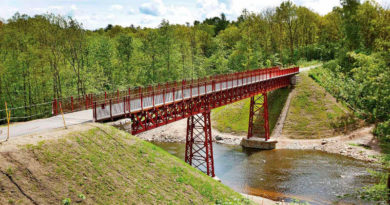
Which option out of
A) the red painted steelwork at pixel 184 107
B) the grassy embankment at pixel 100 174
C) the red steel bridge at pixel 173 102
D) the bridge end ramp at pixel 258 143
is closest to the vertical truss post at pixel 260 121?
the bridge end ramp at pixel 258 143

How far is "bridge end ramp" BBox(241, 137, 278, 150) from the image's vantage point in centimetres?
3606

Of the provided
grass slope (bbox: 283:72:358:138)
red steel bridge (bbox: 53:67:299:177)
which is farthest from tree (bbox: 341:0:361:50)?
red steel bridge (bbox: 53:67:299:177)

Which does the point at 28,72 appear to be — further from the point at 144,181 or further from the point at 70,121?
the point at 144,181

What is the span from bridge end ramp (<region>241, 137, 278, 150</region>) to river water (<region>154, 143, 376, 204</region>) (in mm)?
1026

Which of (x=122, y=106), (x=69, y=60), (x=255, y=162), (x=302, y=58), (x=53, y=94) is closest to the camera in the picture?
(x=122, y=106)

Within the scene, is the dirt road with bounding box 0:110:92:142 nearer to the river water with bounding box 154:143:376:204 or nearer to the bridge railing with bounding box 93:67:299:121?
the bridge railing with bounding box 93:67:299:121

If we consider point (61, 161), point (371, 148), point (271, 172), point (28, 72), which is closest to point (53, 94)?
point (28, 72)

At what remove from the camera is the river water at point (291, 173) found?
23.5 metres

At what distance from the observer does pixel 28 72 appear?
35.6 m

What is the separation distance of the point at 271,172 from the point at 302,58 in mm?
46294

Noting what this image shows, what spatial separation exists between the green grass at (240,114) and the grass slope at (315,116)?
1.66 metres

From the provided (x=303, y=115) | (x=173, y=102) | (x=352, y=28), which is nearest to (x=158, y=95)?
(x=173, y=102)

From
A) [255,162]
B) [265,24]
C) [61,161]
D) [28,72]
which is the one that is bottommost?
[255,162]

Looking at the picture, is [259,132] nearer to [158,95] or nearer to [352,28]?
[158,95]
